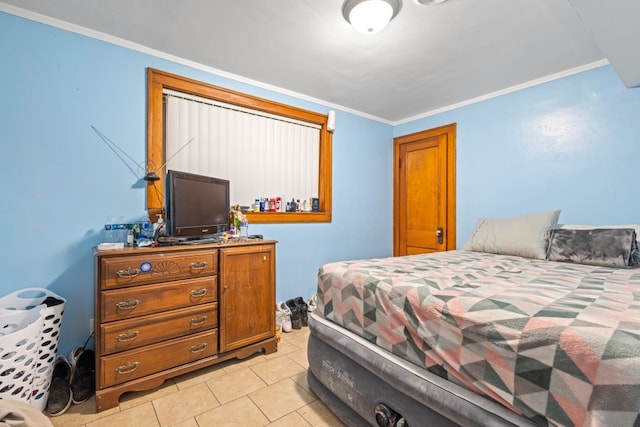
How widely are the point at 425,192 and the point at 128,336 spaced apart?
11.2 ft

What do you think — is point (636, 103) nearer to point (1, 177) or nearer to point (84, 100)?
point (84, 100)

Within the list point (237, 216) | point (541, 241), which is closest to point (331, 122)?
point (237, 216)

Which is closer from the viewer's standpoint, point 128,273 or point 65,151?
point 128,273

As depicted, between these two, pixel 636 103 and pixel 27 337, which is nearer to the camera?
pixel 27 337

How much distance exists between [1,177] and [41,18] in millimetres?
1100

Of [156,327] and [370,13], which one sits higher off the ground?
[370,13]

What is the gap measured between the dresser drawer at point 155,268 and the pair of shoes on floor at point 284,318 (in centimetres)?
98

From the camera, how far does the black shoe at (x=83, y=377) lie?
1715 mm

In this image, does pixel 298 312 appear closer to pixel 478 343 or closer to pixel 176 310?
pixel 176 310

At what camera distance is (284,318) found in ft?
9.20

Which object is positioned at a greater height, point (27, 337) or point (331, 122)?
point (331, 122)

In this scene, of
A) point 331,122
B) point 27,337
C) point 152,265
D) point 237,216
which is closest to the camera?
point 27,337

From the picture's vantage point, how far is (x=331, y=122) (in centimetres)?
336

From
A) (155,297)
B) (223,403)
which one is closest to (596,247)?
(223,403)
